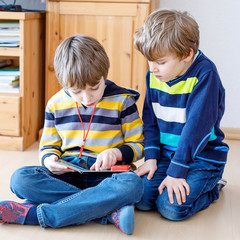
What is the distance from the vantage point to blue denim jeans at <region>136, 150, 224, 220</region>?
4.91 feet

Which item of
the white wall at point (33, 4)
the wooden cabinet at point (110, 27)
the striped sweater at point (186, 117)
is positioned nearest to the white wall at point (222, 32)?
the wooden cabinet at point (110, 27)

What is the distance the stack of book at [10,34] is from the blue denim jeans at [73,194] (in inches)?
33.1

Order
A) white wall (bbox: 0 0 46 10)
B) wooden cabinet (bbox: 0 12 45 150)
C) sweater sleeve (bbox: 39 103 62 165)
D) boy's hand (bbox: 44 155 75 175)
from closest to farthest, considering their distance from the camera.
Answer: boy's hand (bbox: 44 155 75 175), sweater sleeve (bbox: 39 103 62 165), wooden cabinet (bbox: 0 12 45 150), white wall (bbox: 0 0 46 10)

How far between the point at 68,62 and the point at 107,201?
42 cm

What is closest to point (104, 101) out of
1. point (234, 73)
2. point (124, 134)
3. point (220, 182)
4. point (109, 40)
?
point (124, 134)

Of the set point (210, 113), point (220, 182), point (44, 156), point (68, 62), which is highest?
point (68, 62)

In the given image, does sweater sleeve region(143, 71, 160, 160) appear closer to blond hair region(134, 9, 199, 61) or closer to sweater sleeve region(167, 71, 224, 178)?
sweater sleeve region(167, 71, 224, 178)

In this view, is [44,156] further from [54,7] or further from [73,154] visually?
[54,7]

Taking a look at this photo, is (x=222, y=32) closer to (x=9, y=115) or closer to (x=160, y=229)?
(x=9, y=115)

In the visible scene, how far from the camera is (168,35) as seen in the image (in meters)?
1.42

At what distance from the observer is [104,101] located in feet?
5.11

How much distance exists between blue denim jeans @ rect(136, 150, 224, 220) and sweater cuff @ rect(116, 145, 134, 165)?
0.12 metres

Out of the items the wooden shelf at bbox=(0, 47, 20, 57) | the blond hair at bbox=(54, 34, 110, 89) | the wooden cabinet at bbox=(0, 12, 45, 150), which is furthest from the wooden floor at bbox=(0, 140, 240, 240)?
the wooden shelf at bbox=(0, 47, 20, 57)

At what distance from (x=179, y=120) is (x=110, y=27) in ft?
2.69
